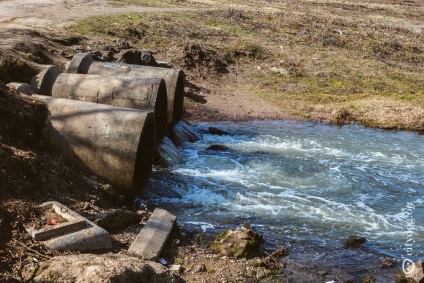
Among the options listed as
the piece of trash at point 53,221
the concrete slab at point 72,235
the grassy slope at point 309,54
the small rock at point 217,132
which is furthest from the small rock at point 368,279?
the grassy slope at point 309,54

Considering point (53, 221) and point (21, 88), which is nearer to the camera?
point (53, 221)

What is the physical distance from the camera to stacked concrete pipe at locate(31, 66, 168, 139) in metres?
12.3

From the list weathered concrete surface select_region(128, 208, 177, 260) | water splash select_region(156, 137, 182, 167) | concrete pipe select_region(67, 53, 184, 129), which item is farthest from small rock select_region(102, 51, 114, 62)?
weathered concrete surface select_region(128, 208, 177, 260)

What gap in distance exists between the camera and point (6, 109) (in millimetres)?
9320

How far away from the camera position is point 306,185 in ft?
40.5

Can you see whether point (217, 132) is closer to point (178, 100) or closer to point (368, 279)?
point (178, 100)

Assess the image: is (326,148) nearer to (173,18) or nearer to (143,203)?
(143,203)

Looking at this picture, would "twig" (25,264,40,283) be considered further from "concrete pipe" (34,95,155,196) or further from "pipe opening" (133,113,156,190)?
"pipe opening" (133,113,156,190)

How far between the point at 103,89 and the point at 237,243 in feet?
19.5

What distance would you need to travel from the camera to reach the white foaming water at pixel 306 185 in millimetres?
9867

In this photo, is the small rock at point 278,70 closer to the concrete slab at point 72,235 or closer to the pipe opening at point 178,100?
the pipe opening at point 178,100

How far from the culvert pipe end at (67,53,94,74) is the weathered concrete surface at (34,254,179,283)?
9.32 m

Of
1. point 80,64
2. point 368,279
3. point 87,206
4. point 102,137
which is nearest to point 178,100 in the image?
point 80,64

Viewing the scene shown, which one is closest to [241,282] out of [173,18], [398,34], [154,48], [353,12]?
[154,48]
